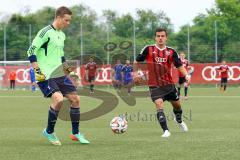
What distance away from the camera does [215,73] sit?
47062 mm

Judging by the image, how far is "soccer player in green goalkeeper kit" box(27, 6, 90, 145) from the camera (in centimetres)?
981

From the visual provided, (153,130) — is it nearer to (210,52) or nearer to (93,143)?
(93,143)

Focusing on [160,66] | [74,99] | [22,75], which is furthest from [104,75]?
[74,99]

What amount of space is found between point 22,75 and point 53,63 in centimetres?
4008

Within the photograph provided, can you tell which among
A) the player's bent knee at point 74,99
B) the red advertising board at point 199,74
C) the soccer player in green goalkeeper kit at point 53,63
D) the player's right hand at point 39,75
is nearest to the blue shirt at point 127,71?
the red advertising board at point 199,74

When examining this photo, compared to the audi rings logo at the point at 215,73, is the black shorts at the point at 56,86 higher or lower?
lower

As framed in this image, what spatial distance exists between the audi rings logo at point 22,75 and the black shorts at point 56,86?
39.4m

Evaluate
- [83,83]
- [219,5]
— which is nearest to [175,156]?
[83,83]

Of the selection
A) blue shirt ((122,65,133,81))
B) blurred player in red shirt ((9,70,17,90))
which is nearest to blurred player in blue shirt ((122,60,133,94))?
blue shirt ((122,65,133,81))

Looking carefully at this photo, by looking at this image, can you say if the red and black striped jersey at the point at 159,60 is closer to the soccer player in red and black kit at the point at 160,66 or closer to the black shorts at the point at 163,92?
the soccer player in red and black kit at the point at 160,66

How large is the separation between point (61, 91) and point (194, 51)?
38608 mm

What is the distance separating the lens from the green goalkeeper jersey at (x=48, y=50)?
9812 mm

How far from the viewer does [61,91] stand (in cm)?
1016

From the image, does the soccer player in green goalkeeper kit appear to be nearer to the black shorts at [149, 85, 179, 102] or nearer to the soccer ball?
the soccer ball
